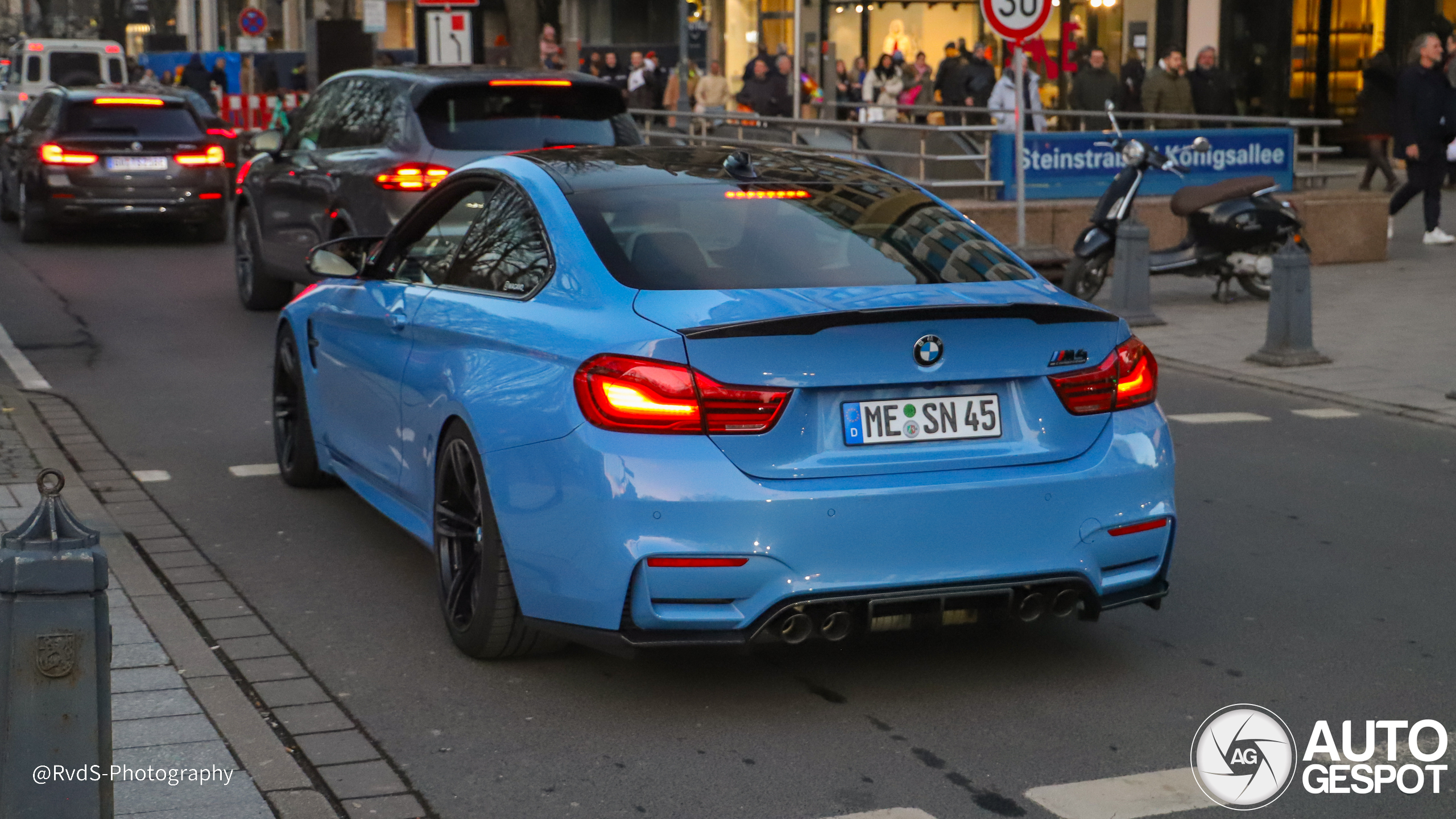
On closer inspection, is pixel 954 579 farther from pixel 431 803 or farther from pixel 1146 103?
pixel 1146 103

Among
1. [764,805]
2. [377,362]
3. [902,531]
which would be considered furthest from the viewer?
[377,362]

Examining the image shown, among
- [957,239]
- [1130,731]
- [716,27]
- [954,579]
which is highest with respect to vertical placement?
[716,27]

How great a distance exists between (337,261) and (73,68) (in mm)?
31585

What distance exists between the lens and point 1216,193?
14.1 metres

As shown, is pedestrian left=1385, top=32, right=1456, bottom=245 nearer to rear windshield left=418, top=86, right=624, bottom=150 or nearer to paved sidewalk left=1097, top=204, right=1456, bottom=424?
paved sidewalk left=1097, top=204, right=1456, bottom=424

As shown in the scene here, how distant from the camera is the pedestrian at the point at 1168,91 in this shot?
22.3m

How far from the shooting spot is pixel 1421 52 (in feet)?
57.4

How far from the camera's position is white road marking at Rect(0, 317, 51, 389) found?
34.7ft

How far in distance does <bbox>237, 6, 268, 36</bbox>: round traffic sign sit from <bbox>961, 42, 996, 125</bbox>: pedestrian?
1730 cm

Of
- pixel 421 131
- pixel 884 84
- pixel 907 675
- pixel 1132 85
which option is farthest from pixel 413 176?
pixel 884 84

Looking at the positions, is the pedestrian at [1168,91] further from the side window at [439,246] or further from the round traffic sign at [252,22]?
the round traffic sign at [252,22]

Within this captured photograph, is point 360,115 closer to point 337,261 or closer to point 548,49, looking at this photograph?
point 337,261

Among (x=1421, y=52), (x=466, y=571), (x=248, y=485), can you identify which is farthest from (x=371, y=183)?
(x=1421, y=52)

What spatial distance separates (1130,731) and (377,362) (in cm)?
280
